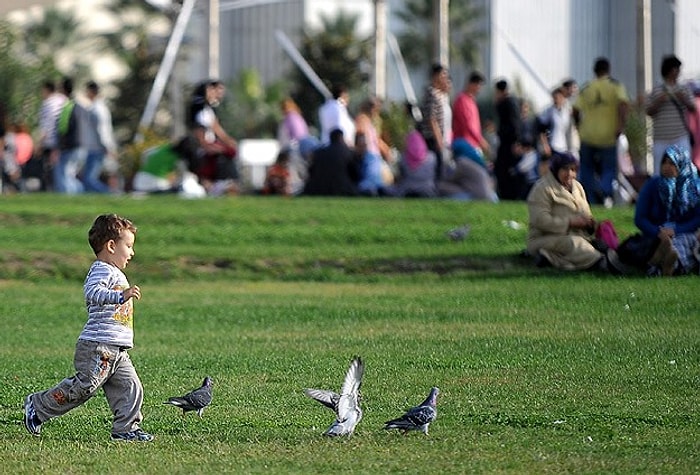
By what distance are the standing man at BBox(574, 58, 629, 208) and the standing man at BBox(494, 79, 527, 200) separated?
7.20ft

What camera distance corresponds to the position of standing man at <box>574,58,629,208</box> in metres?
22.3

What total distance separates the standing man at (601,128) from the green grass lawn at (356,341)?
1.38 metres

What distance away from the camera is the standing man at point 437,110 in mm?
24547

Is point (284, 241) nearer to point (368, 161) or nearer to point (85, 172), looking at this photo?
point (368, 161)

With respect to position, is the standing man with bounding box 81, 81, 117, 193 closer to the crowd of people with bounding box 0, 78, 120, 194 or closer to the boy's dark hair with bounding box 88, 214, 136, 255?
the crowd of people with bounding box 0, 78, 120, 194

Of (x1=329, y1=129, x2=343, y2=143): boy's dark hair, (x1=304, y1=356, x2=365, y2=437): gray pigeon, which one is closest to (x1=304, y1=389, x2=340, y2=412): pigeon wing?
(x1=304, y1=356, x2=365, y2=437): gray pigeon

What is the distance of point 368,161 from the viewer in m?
26.7

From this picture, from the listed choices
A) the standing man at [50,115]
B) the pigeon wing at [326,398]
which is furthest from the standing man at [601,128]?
the pigeon wing at [326,398]

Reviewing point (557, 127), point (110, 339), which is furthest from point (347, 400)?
point (557, 127)

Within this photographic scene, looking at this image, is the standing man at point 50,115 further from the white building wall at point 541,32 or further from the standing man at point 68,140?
the white building wall at point 541,32

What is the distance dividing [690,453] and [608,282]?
323 inches

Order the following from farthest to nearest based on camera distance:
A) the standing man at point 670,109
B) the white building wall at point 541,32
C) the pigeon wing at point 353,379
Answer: the white building wall at point 541,32, the standing man at point 670,109, the pigeon wing at point 353,379

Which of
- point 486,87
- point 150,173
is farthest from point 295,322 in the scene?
point 486,87

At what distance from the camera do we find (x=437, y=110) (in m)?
24.7
